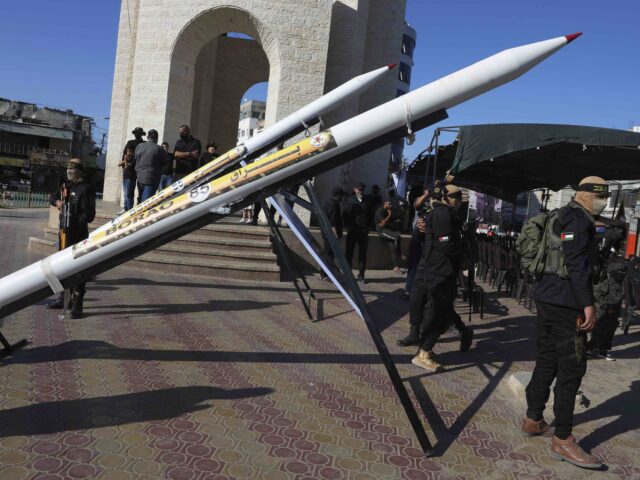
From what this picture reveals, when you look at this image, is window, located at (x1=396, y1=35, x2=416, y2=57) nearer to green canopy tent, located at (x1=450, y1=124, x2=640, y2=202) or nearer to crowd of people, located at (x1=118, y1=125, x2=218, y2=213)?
green canopy tent, located at (x1=450, y1=124, x2=640, y2=202)

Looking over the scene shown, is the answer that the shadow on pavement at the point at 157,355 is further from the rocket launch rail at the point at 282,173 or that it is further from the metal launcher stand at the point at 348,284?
the metal launcher stand at the point at 348,284

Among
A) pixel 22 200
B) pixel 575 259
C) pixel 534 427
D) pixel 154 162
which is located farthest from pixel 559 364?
pixel 22 200

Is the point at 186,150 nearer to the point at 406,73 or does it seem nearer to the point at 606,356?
the point at 606,356

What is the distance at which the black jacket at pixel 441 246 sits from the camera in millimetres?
5324

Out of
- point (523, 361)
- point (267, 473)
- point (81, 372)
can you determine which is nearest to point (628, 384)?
point (523, 361)

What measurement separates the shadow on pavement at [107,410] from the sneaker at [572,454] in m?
2.29

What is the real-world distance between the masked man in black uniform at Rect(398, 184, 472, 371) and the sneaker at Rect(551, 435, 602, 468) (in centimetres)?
174

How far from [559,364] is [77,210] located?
5.54 metres

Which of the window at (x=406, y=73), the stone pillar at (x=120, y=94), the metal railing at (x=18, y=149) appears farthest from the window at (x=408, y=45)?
the stone pillar at (x=120, y=94)

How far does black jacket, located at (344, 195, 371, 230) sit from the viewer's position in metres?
9.67

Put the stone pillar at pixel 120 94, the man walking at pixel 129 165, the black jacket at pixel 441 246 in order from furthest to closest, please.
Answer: the stone pillar at pixel 120 94
the man walking at pixel 129 165
the black jacket at pixel 441 246

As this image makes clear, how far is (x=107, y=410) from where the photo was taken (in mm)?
3689

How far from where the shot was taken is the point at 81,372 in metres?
4.35

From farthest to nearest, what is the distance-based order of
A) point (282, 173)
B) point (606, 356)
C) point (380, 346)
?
point (606, 356) → point (282, 173) → point (380, 346)
